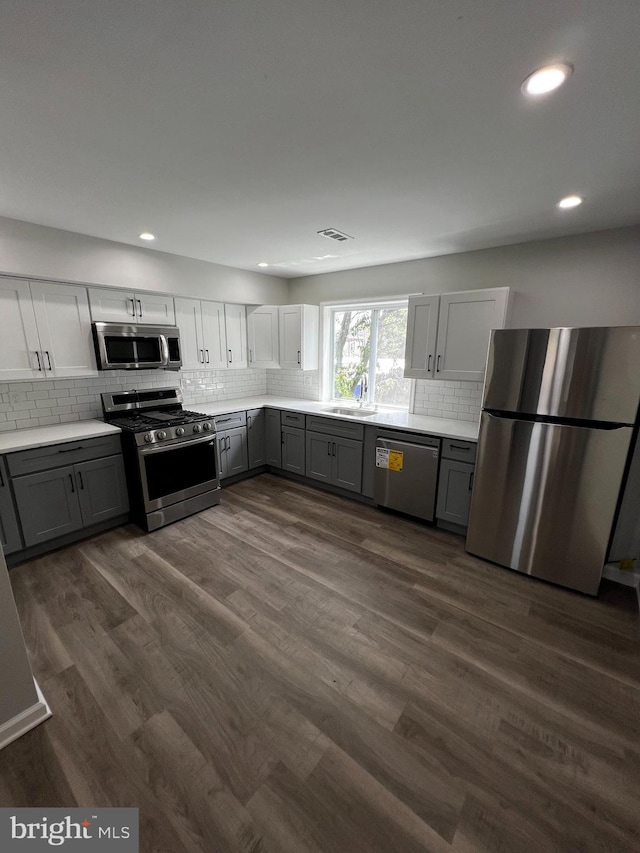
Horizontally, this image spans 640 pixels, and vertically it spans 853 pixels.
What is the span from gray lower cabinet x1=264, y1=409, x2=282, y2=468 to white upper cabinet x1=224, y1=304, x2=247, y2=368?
759mm

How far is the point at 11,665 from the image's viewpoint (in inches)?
57.5

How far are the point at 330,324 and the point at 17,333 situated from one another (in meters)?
3.15

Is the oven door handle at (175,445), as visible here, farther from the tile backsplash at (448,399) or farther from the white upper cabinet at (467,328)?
the white upper cabinet at (467,328)

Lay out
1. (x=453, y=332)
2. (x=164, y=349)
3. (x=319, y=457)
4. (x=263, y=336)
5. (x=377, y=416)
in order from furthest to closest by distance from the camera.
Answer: (x=263, y=336) < (x=319, y=457) < (x=377, y=416) < (x=164, y=349) < (x=453, y=332)

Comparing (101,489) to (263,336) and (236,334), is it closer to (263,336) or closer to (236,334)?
(236,334)

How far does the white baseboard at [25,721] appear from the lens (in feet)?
4.75

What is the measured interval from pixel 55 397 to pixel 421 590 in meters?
3.53

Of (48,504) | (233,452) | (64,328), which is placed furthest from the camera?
(233,452)

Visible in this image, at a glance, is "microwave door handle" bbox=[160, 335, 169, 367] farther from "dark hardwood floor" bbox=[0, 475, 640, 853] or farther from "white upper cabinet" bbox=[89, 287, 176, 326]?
"dark hardwood floor" bbox=[0, 475, 640, 853]

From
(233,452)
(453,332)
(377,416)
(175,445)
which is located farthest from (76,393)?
(453,332)

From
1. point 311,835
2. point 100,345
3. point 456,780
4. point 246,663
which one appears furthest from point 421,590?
point 100,345

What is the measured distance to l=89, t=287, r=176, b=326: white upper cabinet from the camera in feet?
10.2

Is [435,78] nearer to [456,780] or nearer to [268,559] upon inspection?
[456,780]

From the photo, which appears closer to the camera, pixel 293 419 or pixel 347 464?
pixel 347 464
